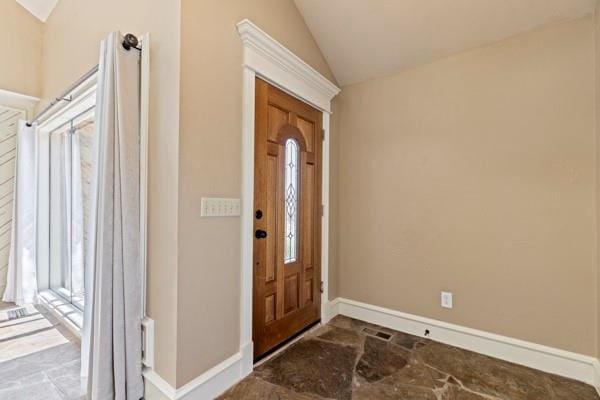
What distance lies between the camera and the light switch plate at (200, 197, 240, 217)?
1549 mm

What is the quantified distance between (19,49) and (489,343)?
5.57m

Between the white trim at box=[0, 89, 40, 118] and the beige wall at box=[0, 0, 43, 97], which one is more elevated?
the beige wall at box=[0, 0, 43, 97]

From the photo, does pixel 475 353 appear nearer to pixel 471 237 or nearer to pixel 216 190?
pixel 471 237

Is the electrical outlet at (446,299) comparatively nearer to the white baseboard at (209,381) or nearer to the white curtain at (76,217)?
the white baseboard at (209,381)

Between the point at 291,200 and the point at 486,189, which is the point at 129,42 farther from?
the point at 486,189

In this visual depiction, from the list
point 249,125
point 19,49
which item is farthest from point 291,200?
point 19,49

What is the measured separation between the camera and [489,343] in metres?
2.08

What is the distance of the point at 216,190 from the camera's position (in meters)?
1.61

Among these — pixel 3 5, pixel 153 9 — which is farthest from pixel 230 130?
pixel 3 5

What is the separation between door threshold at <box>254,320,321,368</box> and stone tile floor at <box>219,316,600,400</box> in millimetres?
32

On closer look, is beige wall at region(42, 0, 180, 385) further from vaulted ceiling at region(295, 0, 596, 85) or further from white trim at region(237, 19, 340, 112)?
vaulted ceiling at region(295, 0, 596, 85)

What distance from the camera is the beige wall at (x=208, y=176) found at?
1.46m

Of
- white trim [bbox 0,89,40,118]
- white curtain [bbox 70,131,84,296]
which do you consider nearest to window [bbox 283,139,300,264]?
white curtain [bbox 70,131,84,296]

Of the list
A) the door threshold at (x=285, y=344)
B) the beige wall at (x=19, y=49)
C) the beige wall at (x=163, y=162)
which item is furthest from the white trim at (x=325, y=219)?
the beige wall at (x=19, y=49)
